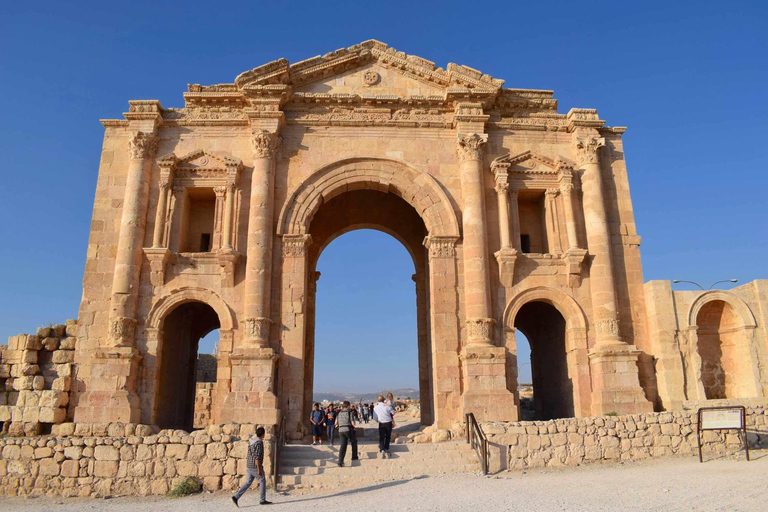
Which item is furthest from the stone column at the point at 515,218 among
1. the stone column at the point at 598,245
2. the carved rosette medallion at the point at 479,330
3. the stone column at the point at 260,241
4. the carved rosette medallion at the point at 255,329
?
the carved rosette medallion at the point at 255,329

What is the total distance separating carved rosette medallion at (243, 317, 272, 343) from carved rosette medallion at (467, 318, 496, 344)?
5230mm

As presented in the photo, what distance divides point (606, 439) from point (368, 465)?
5144 mm

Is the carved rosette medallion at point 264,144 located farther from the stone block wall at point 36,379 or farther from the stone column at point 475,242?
the stone block wall at point 36,379

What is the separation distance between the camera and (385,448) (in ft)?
41.8

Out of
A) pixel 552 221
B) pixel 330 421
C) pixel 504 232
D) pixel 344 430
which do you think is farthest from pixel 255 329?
pixel 552 221

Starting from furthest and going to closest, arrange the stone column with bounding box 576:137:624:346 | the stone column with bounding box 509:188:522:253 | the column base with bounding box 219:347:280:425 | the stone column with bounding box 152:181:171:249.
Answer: the stone column with bounding box 509:188:522:253 → the stone column with bounding box 152:181:171:249 → the stone column with bounding box 576:137:624:346 → the column base with bounding box 219:347:280:425

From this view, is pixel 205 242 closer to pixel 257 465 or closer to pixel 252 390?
pixel 252 390

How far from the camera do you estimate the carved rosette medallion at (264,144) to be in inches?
650

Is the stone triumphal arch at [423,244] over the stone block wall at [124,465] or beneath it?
over

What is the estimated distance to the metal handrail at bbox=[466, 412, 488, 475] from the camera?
12.0m

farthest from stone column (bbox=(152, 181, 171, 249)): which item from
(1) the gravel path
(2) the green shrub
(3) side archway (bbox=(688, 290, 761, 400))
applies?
(3) side archway (bbox=(688, 290, 761, 400))

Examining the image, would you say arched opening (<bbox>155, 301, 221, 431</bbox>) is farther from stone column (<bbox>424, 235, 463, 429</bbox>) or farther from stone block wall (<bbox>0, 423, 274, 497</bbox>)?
stone column (<bbox>424, 235, 463, 429</bbox>)

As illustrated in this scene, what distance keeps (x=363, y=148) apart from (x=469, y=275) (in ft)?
15.8

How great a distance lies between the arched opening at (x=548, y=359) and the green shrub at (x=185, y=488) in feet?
32.4
